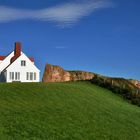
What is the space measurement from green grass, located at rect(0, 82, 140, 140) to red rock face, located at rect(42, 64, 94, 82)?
3784 centimetres

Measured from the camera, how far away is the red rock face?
297 ft

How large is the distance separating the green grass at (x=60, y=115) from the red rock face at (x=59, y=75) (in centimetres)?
3784

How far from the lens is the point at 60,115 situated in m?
38.7

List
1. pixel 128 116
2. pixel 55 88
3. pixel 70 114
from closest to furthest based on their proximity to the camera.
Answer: pixel 70 114 < pixel 128 116 < pixel 55 88

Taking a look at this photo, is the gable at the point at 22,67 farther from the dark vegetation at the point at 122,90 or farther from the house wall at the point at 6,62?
the dark vegetation at the point at 122,90

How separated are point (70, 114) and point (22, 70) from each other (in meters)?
61.8

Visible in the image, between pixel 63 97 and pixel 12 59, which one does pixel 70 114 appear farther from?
pixel 12 59

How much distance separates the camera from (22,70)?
101m

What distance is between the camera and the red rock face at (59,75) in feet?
297

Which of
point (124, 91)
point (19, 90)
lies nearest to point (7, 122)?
point (19, 90)

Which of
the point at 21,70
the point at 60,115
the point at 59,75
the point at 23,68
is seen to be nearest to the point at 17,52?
the point at 23,68

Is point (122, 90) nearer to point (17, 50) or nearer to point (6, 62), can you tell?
point (17, 50)

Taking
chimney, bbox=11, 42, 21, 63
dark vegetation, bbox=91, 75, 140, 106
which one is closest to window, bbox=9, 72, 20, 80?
chimney, bbox=11, 42, 21, 63

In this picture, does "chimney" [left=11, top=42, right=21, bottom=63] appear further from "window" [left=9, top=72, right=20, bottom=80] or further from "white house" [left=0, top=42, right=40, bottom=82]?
"window" [left=9, top=72, right=20, bottom=80]
